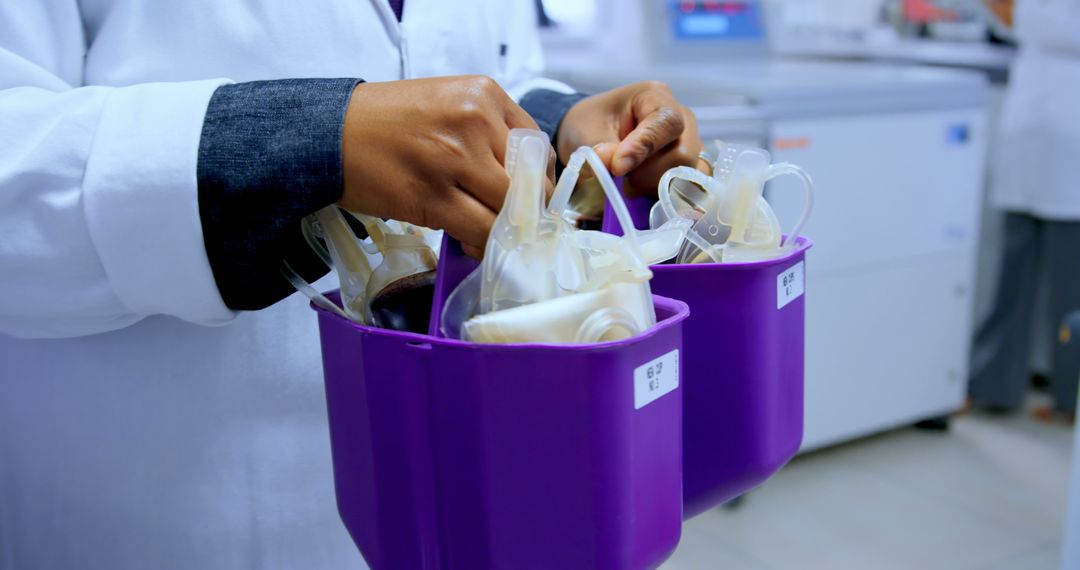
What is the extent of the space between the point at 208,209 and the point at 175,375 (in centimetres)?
26

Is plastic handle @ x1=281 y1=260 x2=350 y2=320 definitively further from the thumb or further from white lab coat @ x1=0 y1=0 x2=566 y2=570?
the thumb

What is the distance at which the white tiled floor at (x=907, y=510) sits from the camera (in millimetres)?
2031

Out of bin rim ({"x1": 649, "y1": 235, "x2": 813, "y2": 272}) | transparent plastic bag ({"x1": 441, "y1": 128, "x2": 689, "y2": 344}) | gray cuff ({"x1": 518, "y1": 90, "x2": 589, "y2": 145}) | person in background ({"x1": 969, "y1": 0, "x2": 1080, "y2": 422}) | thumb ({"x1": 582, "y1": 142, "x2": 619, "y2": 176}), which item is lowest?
person in background ({"x1": 969, "y1": 0, "x2": 1080, "y2": 422})

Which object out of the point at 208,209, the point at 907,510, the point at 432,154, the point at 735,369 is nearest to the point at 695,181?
the point at 735,369

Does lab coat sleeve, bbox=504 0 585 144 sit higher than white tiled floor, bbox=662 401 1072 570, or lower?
higher

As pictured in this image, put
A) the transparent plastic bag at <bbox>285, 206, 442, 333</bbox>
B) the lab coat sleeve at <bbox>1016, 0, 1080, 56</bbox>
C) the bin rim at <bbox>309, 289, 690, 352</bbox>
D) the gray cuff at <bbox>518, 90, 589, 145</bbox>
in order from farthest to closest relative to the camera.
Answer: the lab coat sleeve at <bbox>1016, 0, 1080, 56</bbox>, the gray cuff at <bbox>518, 90, 589, 145</bbox>, the transparent plastic bag at <bbox>285, 206, 442, 333</bbox>, the bin rim at <bbox>309, 289, 690, 352</bbox>

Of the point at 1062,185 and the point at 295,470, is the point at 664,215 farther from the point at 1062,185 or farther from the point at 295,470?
the point at 1062,185

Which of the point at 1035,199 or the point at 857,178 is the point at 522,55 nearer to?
the point at 857,178

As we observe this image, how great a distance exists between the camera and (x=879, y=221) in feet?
7.55

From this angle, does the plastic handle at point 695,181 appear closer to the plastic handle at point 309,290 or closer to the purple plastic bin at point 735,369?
the purple plastic bin at point 735,369

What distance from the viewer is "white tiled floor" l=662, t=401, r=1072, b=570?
203cm

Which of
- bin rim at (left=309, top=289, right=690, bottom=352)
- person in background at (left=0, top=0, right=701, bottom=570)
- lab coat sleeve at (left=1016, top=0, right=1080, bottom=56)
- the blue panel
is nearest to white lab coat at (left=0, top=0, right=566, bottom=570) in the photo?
person in background at (left=0, top=0, right=701, bottom=570)

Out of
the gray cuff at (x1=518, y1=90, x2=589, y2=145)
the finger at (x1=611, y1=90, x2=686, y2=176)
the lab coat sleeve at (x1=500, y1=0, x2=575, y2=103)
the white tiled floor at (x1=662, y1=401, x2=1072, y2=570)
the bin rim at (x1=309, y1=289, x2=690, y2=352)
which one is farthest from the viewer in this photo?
the white tiled floor at (x1=662, y1=401, x2=1072, y2=570)

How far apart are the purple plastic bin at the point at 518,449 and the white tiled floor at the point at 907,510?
152cm
